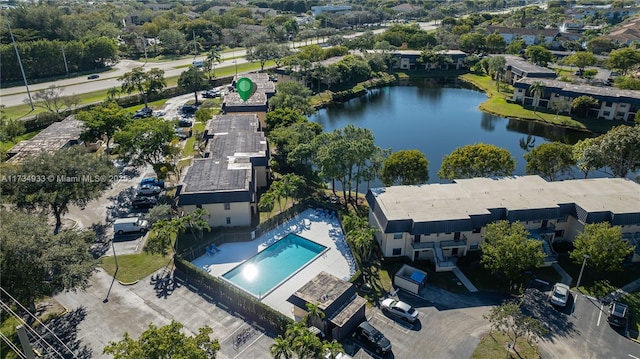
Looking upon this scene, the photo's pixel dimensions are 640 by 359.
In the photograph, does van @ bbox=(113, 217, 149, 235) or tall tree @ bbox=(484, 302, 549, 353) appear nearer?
tall tree @ bbox=(484, 302, 549, 353)

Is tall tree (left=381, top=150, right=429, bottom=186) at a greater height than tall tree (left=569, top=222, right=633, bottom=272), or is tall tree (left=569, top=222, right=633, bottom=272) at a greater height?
tall tree (left=381, top=150, right=429, bottom=186)

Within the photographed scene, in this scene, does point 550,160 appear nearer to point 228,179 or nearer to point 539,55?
point 228,179

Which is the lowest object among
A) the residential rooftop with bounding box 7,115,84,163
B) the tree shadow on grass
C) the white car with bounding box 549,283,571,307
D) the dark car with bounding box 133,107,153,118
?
the white car with bounding box 549,283,571,307

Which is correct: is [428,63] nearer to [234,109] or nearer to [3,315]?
[234,109]

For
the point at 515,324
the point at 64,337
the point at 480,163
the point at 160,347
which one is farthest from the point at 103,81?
the point at 515,324

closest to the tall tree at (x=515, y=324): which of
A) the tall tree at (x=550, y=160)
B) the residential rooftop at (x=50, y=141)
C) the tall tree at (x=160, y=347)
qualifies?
the tall tree at (x=160, y=347)

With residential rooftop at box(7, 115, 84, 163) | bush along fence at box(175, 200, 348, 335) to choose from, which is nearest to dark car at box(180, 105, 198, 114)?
residential rooftop at box(7, 115, 84, 163)

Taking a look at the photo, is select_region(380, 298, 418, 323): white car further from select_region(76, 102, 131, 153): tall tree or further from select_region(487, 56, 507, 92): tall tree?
select_region(487, 56, 507, 92): tall tree
